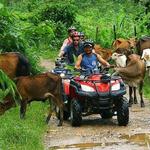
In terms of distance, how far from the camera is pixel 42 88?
12828mm

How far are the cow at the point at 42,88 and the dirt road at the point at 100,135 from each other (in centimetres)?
66

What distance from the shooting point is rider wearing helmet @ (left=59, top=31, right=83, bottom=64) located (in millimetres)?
14764

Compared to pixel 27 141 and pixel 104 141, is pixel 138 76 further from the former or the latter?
pixel 27 141

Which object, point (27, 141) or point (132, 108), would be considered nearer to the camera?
point (27, 141)

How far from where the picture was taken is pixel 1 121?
502 inches

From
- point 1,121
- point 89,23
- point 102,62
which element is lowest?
point 89,23

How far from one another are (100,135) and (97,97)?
922mm

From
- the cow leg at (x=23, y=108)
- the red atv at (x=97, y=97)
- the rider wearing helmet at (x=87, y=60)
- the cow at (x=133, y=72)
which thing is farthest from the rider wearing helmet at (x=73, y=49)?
the cow leg at (x=23, y=108)

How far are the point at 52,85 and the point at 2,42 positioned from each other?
4.07 m

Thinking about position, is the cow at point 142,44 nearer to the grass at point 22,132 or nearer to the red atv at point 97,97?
the grass at point 22,132

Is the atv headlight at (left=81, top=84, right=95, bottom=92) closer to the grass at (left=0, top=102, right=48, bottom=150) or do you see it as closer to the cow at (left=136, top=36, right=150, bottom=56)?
the grass at (left=0, top=102, right=48, bottom=150)

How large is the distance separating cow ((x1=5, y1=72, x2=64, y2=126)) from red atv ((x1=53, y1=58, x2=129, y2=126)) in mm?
295

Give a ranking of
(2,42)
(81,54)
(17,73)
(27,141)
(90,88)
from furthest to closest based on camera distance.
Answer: (2,42)
(17,73)
(81,54)
(90,88)
(27,141)

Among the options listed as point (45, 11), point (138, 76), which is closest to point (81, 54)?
point (138, 76)
